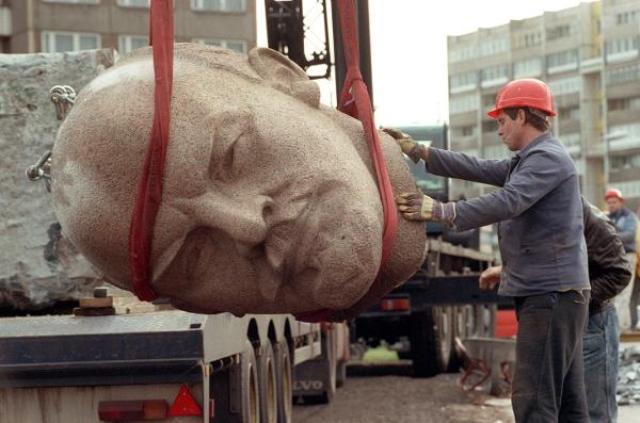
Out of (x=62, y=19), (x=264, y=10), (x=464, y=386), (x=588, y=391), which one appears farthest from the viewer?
(x=62, y=19)

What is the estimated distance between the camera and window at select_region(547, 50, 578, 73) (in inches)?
3743

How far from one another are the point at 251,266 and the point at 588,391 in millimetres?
4680

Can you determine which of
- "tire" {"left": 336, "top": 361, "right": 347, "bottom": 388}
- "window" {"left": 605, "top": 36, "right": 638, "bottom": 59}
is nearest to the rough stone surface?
"tire" {"left": 336, "top": 361, "right": 347, "bottom": 388}

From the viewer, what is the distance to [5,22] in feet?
192

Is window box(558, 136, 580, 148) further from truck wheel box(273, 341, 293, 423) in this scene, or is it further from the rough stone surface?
the rough stone surface

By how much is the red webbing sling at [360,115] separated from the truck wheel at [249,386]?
424 cm

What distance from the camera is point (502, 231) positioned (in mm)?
6777

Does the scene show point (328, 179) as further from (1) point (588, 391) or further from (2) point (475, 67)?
(2) point (475, 67)

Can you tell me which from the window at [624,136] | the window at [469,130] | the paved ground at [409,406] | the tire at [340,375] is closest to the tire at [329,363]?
the paved ground at [409,406]

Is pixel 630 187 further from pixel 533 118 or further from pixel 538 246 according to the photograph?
pixel 538 246

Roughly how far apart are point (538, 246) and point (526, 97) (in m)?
0.67

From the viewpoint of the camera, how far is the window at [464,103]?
327 ft

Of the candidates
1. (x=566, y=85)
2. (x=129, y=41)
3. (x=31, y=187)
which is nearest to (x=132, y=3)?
(x=129, y=41)

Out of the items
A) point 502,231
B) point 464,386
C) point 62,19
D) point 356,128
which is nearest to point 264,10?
point 502,231
